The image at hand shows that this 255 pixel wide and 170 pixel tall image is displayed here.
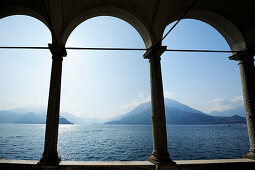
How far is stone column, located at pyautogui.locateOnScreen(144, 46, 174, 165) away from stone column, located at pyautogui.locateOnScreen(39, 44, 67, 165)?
10.7 feet

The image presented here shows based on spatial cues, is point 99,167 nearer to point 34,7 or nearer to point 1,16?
point 34,7

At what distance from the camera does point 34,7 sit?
609cm

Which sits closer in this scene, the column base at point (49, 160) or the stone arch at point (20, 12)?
the column base at point (49, 160)

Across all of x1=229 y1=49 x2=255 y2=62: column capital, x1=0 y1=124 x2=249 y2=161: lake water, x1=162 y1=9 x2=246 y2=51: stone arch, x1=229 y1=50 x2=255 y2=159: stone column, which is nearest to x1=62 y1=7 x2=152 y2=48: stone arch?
x1=162 y1=9 x2=246 y2=51: stone arch

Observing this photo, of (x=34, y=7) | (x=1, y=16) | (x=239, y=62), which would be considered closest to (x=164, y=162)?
(x=239, y=62)

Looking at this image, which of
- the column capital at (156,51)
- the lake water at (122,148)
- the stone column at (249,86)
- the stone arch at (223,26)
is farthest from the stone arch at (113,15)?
the lake water at (122,148)

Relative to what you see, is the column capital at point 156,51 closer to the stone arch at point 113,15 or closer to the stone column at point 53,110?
the stone arch at point 113,15

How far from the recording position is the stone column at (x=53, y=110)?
16.2 feet

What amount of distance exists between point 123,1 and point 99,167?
6406 mm

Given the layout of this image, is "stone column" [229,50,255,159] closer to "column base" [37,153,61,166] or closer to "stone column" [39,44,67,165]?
"column base" [37,153,61,166]

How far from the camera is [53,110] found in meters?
5.34

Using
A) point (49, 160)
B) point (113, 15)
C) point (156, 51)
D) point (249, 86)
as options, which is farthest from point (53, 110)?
point (249, 86)

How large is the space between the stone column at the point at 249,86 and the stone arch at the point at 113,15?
402cm

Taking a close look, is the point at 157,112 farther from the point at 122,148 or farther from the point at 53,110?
the point at 122,148
